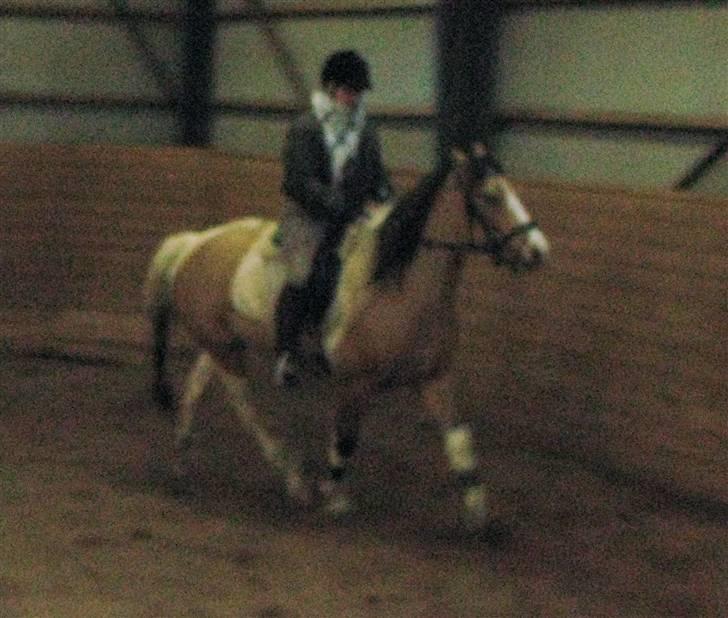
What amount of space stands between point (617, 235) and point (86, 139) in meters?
6.07

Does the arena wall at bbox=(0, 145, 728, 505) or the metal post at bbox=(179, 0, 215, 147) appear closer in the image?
the arena wall at bbox=(0, 145, 728, 505)

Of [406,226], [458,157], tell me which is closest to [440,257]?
[406,226]

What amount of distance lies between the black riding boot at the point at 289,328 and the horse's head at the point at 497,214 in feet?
3.26

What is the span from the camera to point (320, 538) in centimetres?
728

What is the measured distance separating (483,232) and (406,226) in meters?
0.32

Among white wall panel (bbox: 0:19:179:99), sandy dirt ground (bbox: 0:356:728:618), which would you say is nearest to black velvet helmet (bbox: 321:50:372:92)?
sandy dirt ground (bbox: 0:356:728:618)

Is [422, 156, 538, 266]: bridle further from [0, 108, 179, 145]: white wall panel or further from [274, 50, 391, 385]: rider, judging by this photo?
[0, 108, 179, 145]: white wall panel

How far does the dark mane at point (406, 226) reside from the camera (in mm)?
7137

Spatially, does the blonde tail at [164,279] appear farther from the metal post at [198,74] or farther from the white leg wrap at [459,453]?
the metal post at [198,74]

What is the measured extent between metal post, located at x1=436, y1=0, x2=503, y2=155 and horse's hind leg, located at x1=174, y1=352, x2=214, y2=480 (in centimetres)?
265

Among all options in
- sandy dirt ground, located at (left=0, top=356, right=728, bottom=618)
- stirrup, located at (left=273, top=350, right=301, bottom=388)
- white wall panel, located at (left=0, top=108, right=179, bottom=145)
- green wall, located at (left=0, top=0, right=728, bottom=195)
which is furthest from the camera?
white wall panel, located at (left=0, top=108, right=179, bottom=145)

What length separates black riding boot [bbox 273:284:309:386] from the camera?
301 inches

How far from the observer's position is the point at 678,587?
669cm

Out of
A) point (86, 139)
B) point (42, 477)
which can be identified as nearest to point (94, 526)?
point (42, 477)
